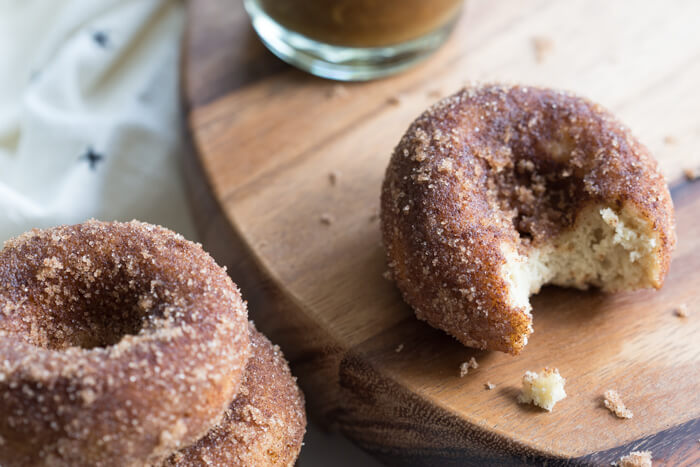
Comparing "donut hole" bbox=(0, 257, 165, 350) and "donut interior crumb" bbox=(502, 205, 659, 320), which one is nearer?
"donut hole" bbox=(0, 257, 165, 350)

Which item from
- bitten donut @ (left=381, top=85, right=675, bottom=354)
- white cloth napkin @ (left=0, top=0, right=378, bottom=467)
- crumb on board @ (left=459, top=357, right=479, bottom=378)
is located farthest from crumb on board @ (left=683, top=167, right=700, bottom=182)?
white cloth napkin @ (left=0, top=0, right=378, bottom=467)

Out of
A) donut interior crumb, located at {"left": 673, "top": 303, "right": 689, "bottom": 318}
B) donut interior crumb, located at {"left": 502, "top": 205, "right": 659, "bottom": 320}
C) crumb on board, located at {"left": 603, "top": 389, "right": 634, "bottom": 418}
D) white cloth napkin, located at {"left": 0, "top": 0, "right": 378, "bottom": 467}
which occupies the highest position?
donut interior crumb, located at {"left": 502, "top": 205, "right": 659, "bottom": 320}

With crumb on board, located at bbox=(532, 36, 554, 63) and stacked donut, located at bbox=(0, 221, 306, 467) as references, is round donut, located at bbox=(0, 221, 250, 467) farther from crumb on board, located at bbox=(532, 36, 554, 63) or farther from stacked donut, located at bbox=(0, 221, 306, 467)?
crumb on board, located at bbox=(532, 36, 554, 63)

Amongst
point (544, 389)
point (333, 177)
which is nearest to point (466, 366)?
point (544, 389)

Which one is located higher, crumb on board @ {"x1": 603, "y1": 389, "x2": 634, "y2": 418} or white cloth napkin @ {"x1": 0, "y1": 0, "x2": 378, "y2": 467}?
crumb on board @ {"x1": 603, "y1": 389, "x2": 634, "y2": 418}

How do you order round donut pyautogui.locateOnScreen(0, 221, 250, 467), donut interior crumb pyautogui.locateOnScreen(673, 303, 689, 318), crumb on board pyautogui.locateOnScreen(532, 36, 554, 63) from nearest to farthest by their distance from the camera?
round donut pyautogui.locateOnScreen(0, 221, 250, 467) < donut interior crumb pyautogui.locateOnScreen(673, 303, 689, 318) < crumb on board pyautogui.locateOnScreen(532, 36, 554, 63)

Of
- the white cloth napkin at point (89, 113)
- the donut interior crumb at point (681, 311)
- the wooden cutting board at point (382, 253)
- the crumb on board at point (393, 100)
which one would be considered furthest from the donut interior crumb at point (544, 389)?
the white cloth napkin at point (89, 113)

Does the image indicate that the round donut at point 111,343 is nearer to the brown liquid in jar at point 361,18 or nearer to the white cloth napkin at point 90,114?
the white cloth napkin at point 90,114
